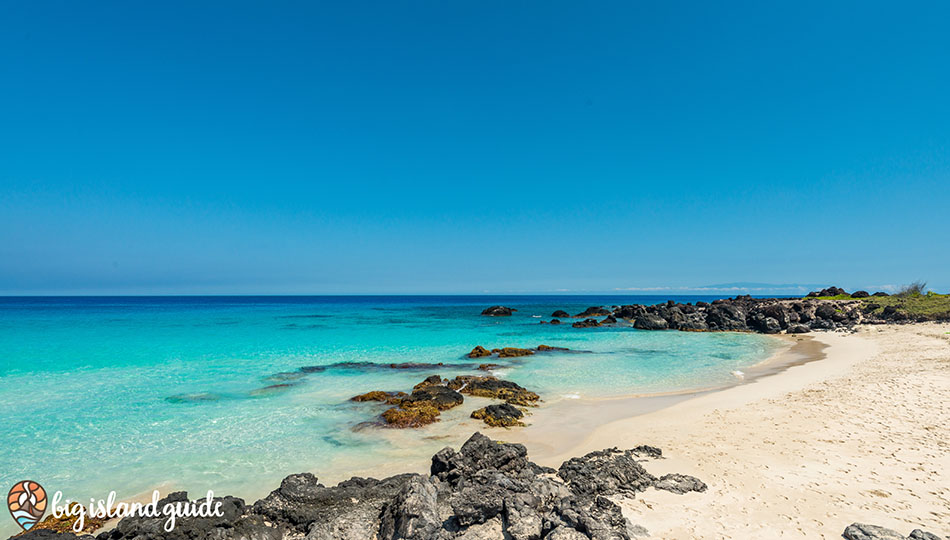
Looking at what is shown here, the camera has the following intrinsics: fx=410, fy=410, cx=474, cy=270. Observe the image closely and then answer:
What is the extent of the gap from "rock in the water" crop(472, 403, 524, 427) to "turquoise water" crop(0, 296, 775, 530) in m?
3.44

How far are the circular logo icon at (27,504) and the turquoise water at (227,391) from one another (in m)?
0.66

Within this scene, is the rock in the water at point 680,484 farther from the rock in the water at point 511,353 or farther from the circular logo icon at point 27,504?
the rock in the water at point 511,353

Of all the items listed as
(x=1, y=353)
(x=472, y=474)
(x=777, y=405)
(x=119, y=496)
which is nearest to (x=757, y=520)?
(x=472, y=474)

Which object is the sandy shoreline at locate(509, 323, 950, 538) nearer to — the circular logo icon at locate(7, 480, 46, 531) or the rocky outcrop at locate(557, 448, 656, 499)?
the rocky outcrop at locate(557, 448, 656, 499)

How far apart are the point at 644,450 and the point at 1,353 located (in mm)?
38942

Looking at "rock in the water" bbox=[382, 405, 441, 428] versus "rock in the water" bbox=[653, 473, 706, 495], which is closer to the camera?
"rock in the water" bbox=[653, 473, 706, 495]

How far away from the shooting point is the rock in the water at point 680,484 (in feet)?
24.3

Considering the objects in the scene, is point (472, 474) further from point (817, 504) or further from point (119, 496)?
point (119, 496)

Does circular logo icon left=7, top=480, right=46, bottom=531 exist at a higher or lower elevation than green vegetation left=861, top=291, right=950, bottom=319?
lower

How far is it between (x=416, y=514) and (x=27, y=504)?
Answer: 7840 mm

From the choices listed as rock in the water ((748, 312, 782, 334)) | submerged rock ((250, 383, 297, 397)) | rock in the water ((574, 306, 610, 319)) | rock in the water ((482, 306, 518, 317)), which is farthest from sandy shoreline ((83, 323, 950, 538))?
rock in the water ((482, 306, 518, 317))

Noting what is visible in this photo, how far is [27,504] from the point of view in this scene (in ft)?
25.1

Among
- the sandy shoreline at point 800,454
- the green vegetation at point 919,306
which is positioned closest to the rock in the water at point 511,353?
the sandy shoreline at point 800,454

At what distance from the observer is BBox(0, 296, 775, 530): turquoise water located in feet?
32.4
